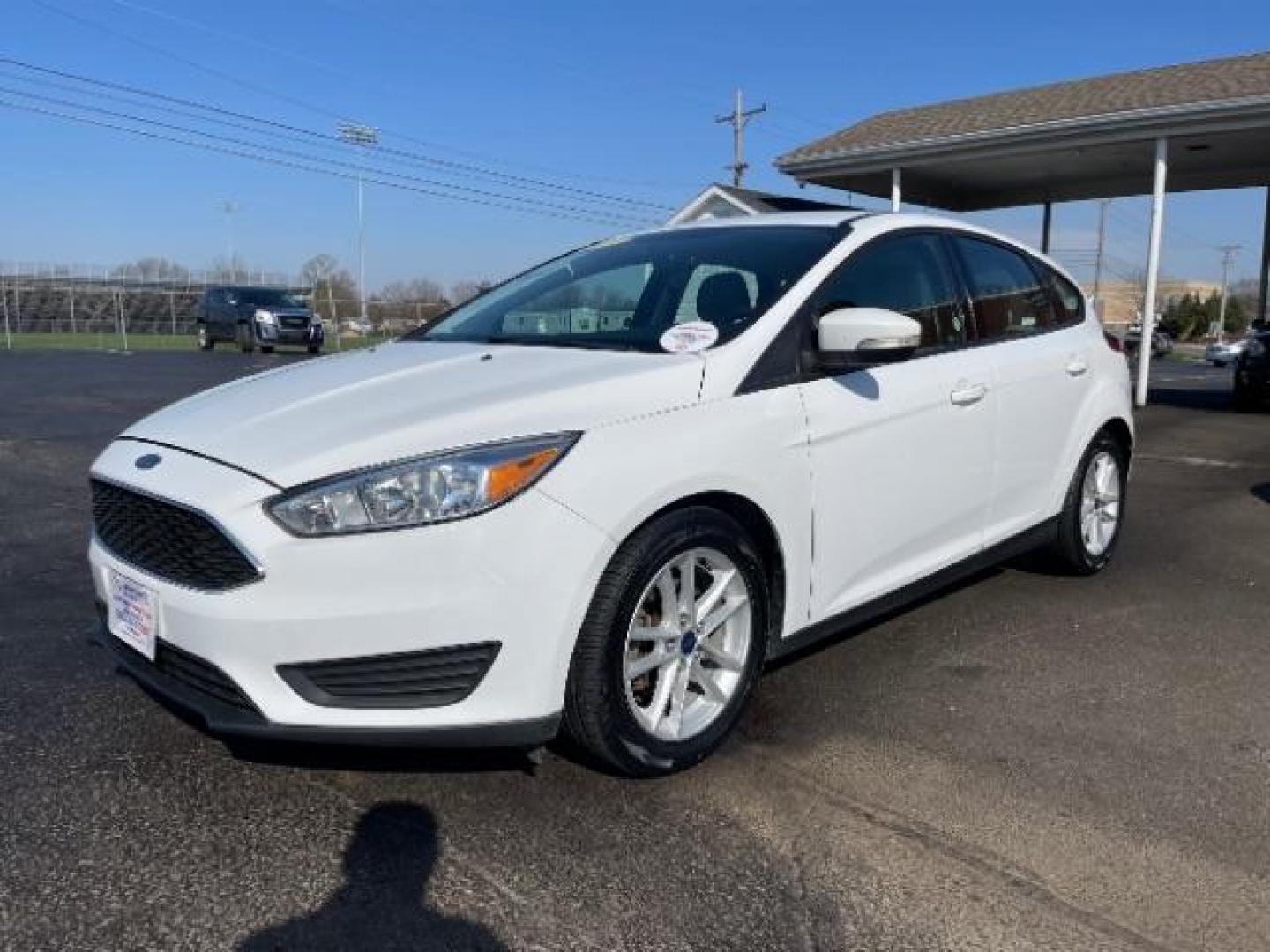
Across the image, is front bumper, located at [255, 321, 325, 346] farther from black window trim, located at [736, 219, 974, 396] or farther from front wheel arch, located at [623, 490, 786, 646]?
front wheel arch, located at [623, 490, 786, 646]

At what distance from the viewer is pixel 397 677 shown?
245cm

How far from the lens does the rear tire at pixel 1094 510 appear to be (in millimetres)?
4727

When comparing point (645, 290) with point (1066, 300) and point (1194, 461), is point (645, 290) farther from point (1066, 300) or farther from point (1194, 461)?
point (1194, 461)

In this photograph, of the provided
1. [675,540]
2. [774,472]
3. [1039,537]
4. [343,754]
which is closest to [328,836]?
[343,754]

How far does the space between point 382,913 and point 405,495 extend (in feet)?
3.04

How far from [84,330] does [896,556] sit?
56.7 m

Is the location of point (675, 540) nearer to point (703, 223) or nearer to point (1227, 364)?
point (703, 223)

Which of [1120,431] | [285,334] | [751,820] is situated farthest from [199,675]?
[285,334]

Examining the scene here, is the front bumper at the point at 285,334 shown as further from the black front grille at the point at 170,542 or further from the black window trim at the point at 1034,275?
the black front grille at the point at 170,542

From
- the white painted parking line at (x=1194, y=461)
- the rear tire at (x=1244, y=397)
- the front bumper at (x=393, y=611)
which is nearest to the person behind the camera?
the front bumper at (x=393, y=611)

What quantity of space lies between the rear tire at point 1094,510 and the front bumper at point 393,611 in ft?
9.82

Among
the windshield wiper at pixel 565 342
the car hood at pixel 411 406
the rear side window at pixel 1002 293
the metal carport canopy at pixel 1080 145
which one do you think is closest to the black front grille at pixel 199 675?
the car hood at pixel 411 406

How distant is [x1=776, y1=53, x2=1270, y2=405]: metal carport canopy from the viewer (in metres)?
12.8

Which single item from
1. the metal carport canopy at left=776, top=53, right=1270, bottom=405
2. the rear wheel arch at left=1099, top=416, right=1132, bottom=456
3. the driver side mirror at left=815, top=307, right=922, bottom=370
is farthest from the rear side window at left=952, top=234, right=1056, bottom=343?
the metal carport canopy at left=776, top=53, right=1270, bottom=405
